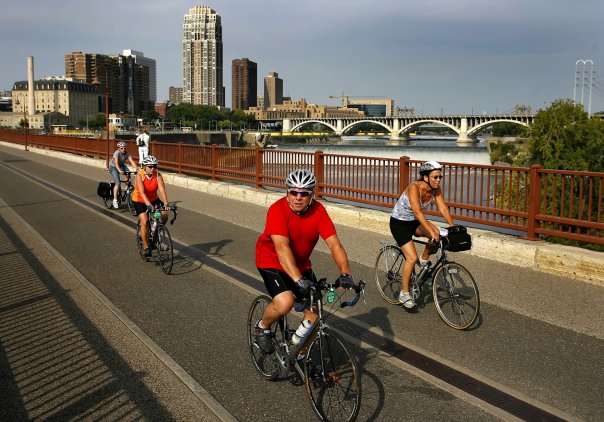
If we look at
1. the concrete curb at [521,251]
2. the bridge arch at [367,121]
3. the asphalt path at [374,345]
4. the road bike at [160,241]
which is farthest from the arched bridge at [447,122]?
the road bike at [160,241]

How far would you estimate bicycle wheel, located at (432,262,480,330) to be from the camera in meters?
6.33

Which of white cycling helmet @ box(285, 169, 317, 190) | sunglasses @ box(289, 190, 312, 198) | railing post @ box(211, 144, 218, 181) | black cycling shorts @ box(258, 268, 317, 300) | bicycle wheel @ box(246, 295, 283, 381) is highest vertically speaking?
white cycling helmet @ box(285, 169, 317, 190)

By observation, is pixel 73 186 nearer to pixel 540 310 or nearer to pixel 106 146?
pixel 106 146

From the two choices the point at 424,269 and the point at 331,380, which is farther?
the point at 424,269

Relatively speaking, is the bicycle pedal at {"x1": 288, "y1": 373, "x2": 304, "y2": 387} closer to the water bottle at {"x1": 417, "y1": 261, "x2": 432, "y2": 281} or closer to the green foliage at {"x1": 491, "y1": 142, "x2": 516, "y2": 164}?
the water bottle at {"x1": 417, "y1": 261, "x2": 432, "y2": 281}

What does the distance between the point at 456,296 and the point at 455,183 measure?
5642 mm

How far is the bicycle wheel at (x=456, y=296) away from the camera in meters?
6.33

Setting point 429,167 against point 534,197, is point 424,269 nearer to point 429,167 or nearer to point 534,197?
point 429,167

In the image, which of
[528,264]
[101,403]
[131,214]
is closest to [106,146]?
[131,214]

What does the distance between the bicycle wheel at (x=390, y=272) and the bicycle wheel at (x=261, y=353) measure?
265cm

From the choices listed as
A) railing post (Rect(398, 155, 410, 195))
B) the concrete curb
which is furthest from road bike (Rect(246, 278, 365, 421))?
railing post (Rect(398, 155, 410, 195))

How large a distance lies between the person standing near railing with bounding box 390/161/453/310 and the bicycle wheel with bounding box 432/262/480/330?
1.14ft

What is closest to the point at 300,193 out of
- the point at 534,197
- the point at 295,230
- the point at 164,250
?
the point at 295,230

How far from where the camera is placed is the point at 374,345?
5.85m
